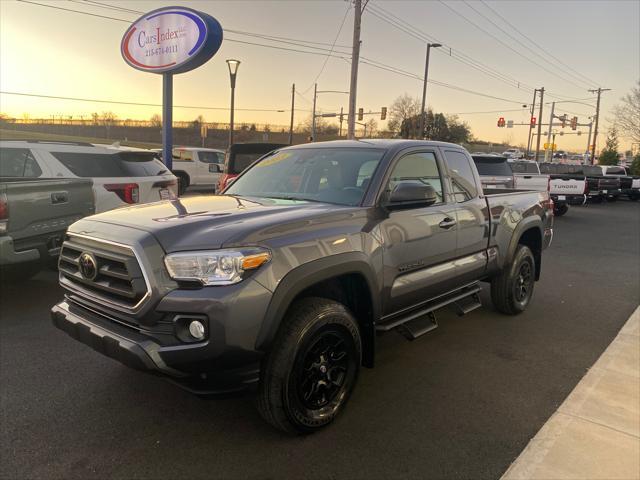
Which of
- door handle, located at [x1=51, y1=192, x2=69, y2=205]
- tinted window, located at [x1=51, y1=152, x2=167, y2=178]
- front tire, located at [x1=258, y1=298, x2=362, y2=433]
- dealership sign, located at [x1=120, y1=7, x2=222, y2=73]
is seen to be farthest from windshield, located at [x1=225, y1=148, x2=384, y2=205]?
dealership sign, located at [x1=120, y1=7, x2=222, y2=73]

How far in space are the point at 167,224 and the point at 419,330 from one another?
2111 millimetres

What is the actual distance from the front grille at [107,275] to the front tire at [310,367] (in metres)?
0.83

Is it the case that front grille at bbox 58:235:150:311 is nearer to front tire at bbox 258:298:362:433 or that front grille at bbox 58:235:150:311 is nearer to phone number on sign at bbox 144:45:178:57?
front tire at bbox 258:298:362:433

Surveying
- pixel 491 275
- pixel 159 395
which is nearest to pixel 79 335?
pixel 159 395

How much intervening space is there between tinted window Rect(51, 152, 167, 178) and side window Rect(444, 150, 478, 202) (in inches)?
181

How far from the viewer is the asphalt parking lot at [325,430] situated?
Result: 9.10 ft

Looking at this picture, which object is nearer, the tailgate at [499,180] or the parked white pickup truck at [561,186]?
the tailgate at [499,180]

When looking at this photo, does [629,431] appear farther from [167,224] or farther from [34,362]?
[34,362]

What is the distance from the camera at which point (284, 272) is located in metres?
2.71

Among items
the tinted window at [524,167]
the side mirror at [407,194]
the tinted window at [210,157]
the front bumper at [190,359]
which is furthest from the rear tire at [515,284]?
the tinted window at [210,157]

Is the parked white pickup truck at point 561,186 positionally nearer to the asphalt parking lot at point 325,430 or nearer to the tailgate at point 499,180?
the tailgate at point 499,180

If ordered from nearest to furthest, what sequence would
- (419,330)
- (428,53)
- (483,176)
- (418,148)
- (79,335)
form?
(79,335) < (419,330) < (418,148) < (483,176) < (428,53)

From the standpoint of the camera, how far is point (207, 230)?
271 centimetres

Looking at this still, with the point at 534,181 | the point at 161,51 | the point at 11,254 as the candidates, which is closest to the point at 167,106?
the point at 161,51
